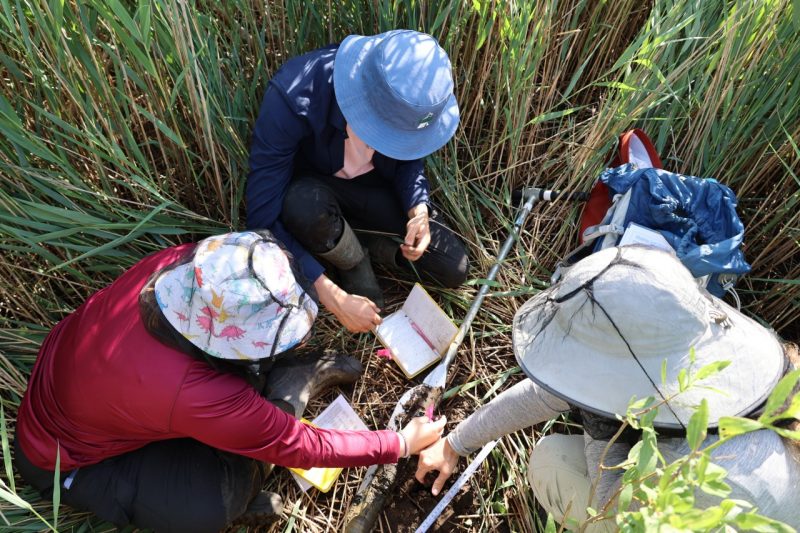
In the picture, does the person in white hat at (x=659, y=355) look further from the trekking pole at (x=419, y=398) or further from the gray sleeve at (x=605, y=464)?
the trekking pole at (x=419, y=398)

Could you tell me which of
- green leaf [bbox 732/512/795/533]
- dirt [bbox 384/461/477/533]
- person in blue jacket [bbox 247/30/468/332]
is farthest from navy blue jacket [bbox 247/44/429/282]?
green leaf [bbox 732/512/795/533]

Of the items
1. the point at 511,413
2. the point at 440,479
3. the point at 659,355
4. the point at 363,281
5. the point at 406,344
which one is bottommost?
the point at 440,479

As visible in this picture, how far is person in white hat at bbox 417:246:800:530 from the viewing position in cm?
106

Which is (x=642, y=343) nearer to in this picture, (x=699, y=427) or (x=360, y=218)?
(x=699, y=427)

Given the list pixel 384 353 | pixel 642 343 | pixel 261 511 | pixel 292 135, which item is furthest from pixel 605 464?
pixel 292 135

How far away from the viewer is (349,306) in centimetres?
178

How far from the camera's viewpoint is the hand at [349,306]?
5.85 ft

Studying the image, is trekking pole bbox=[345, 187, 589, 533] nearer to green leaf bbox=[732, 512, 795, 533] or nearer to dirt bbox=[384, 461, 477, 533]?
dirt bbox=[384, 461, 477, 533]

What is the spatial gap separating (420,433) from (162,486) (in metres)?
0.73

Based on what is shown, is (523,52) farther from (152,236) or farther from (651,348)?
(152,236)

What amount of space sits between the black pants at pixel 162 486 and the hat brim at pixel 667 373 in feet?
3.12

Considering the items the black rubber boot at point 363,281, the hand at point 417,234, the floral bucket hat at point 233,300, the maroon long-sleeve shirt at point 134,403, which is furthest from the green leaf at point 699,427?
the black rubber boot at point 363,281

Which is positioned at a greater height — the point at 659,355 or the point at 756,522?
the point at 756,522

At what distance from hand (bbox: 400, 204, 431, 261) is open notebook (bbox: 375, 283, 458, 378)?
112 mm
